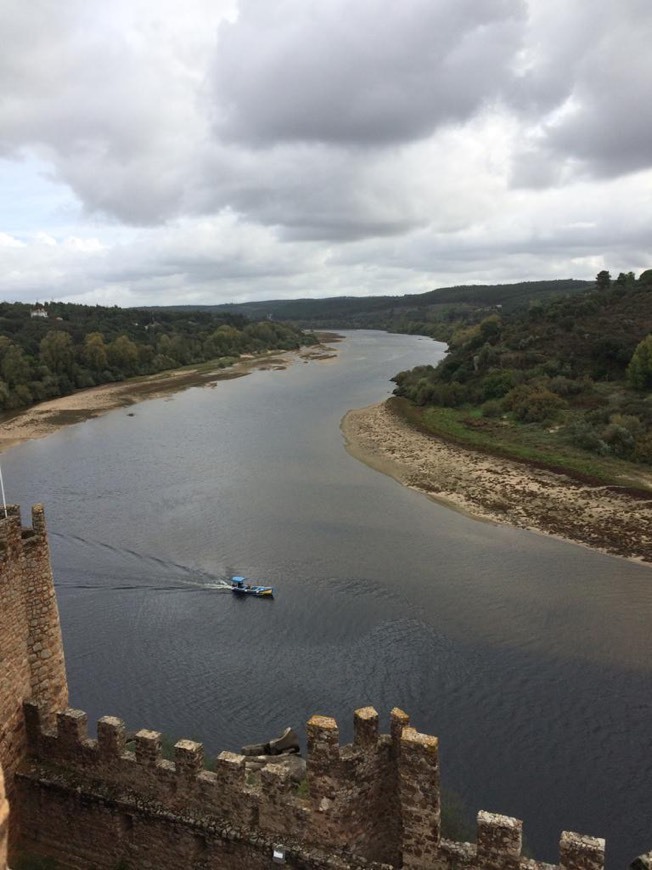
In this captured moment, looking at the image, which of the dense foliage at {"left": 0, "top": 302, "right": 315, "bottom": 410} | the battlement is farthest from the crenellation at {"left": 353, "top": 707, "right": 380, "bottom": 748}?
the dense foliage at {"left": 0, "top": 302, "right": 315, "bottom": 410}

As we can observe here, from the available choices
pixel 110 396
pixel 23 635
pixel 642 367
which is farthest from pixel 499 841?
pixel 110 396

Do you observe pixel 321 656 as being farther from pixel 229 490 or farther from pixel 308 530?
pixel 229 490

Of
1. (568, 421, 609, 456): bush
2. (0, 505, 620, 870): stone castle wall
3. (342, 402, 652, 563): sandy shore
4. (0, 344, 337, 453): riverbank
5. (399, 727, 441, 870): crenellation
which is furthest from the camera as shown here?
(0, 344, 337, 453): riverbank

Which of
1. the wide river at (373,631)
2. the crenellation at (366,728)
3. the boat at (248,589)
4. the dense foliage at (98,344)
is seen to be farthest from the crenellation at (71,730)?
the dense foliage at (98,344)

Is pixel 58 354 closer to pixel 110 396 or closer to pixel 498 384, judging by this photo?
pixel 110 396

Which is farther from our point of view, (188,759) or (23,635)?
→ (23,635)

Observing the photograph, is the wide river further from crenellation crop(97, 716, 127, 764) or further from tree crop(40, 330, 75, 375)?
tree crop(40, 330, 75, 375)
